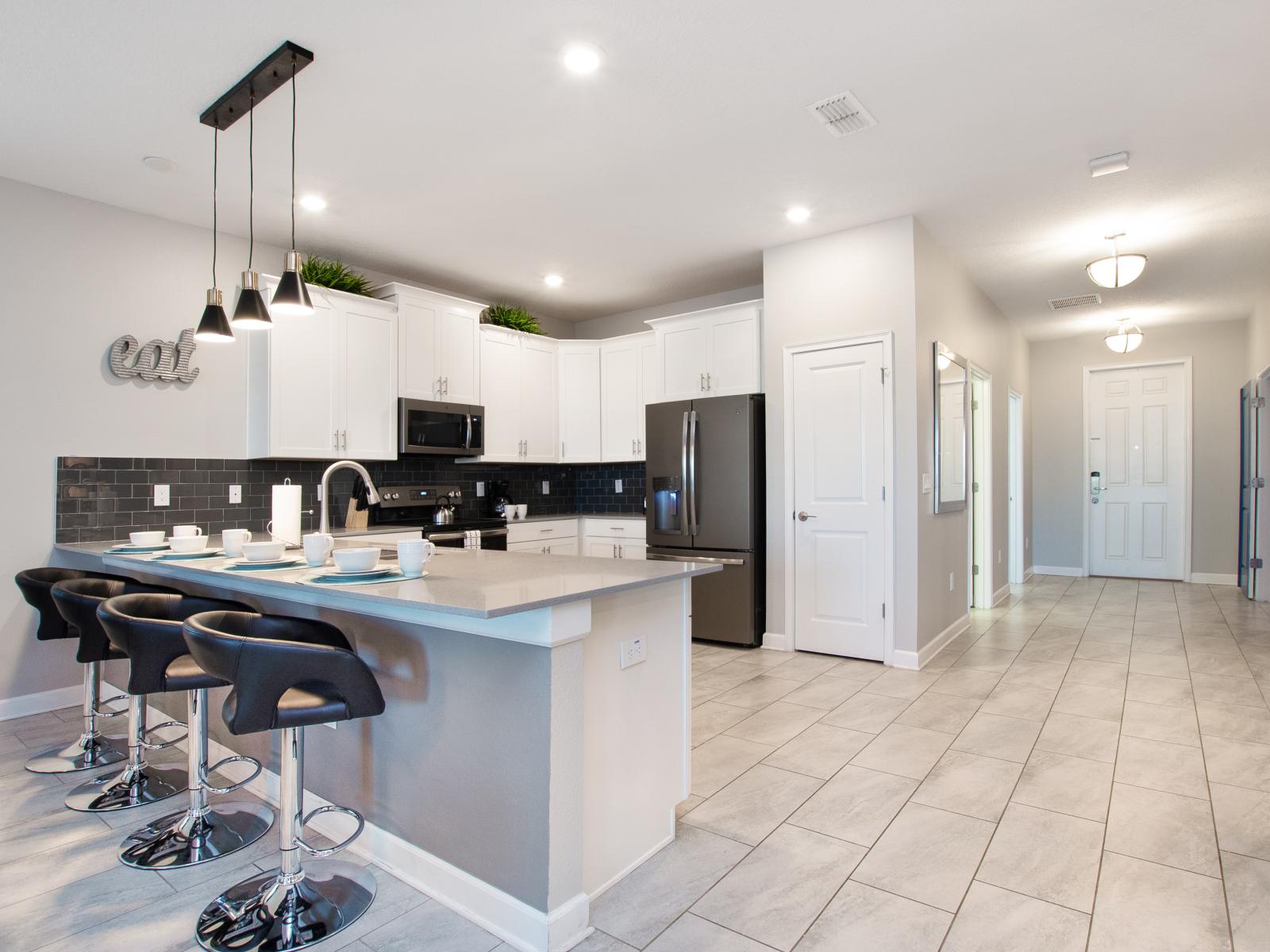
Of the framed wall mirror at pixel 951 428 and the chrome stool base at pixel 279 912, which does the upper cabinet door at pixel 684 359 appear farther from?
the chrome stool base at pixel 279 912

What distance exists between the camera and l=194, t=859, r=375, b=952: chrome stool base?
5.65ft

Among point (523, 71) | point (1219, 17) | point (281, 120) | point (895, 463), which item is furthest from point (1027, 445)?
point (281, 120)

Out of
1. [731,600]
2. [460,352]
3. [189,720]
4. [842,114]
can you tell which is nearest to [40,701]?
[189,720]

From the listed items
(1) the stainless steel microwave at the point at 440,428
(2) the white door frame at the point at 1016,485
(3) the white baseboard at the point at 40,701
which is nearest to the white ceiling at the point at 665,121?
(1) the stainless steel microwave at the point at 440,428

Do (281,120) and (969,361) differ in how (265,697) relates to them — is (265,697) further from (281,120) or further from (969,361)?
(969,361)

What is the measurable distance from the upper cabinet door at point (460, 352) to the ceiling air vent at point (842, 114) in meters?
3.03

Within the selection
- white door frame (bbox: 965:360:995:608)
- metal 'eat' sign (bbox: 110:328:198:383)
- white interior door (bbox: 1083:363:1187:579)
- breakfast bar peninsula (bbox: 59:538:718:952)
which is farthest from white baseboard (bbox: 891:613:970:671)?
metal 'eat' sign (bbox: 110:328:198:383)

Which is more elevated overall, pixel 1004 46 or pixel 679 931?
pixel 1004 46

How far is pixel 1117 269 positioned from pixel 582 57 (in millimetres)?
3749

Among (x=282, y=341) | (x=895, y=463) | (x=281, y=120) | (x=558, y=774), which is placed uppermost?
(x=281, y=120)

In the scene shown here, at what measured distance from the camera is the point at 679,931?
1.76m

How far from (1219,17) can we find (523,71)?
240 centimetres

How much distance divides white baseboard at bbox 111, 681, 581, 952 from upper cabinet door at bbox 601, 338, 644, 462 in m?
3.98

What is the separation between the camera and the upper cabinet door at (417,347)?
4820 millimetres
